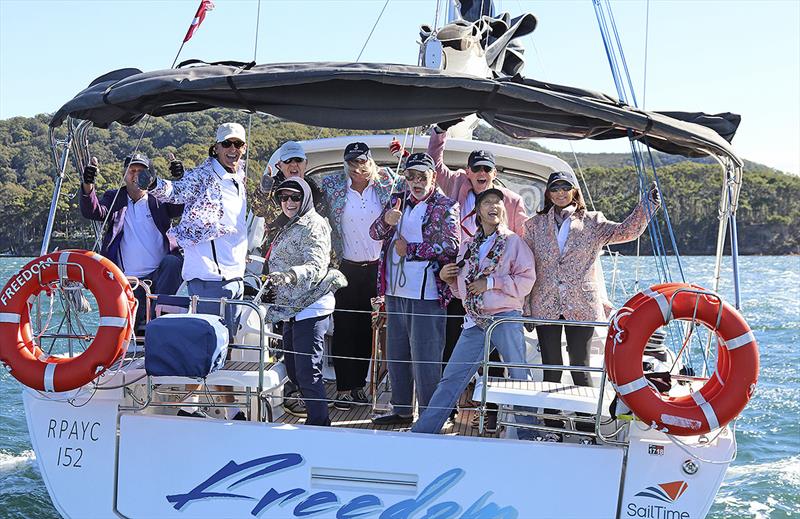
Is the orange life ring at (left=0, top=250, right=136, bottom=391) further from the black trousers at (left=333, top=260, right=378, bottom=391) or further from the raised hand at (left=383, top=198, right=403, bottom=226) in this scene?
the black trousers at (left=333, top=260, right=378, bottom=391)

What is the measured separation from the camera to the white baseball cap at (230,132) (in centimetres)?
479

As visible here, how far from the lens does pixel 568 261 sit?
4652 mm

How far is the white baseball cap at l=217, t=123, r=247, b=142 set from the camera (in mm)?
4789

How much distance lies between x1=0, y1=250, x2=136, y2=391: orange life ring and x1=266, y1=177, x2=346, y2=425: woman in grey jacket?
30.8 inches

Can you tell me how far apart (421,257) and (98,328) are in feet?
5.61

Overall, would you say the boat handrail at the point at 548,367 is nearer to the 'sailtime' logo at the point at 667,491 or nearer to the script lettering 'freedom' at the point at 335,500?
the 'sailtime' logo at the point at 667,491

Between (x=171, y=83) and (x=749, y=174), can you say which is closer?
(x=171, y=83)

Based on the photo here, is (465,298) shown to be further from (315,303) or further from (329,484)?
(329,484)

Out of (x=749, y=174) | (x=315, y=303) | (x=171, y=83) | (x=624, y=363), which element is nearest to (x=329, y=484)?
(x=315, y=303)

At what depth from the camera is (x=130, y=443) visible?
4.21 m

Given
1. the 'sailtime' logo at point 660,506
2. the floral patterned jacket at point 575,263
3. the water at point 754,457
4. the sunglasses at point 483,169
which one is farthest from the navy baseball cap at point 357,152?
the water at point 754,457

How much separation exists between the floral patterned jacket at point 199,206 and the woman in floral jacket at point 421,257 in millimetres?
865

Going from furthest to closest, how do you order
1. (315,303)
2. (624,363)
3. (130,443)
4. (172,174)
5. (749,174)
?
(749,174)
(172,174)
(315,303)
(130,443)
(624,363)

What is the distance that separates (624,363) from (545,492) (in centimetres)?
72
